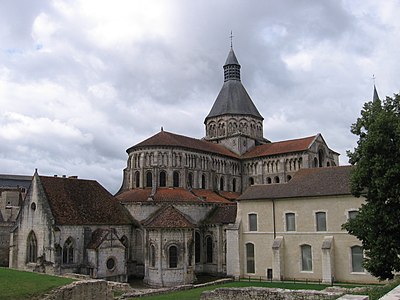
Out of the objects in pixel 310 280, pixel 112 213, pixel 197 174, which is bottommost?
pixel 310 280

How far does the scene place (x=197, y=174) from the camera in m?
59.4

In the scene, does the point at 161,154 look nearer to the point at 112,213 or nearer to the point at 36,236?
the point at 112,213

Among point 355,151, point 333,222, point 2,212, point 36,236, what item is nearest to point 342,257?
point 333,222

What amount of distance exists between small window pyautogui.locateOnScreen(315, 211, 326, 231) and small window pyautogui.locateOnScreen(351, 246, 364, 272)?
3.04 meters

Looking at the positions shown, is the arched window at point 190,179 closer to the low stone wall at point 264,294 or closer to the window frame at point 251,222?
the window frame at point 251,222

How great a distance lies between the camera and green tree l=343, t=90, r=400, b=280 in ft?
73.4

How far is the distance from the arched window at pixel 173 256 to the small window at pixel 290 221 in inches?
461

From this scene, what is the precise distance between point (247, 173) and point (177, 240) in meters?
26.3

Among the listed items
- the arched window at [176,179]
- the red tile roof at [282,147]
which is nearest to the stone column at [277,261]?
the arched window at [176,179]

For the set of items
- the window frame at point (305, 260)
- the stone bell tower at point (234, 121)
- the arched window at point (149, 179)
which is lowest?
the window frame at point (305, 260)

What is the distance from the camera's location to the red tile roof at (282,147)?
6323 centimetres

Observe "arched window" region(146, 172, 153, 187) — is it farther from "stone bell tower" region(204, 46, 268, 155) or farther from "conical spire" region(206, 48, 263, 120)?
"conical spire" region(206, 48, 263, 120)

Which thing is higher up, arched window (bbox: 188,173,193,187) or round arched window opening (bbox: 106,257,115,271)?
arched window (bbox: 188,173,193,187)

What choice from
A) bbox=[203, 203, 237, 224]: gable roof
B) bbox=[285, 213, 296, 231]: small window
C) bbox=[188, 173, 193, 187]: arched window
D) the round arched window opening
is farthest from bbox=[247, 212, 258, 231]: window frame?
bbox=[188, 173, 193, 187]: arched window
